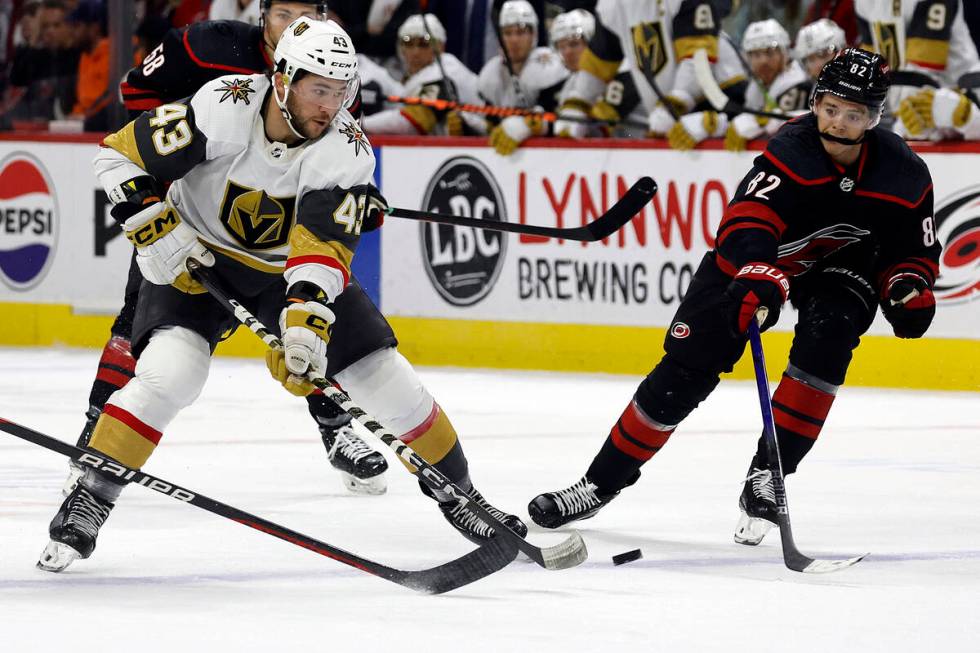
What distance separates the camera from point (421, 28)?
8695mm

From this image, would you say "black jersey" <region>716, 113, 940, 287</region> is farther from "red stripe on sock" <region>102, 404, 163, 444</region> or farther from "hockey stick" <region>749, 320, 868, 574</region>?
"red stripe on sock" <region>102, 404, 163, 444</region>

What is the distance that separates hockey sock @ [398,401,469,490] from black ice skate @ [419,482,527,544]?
57 mm

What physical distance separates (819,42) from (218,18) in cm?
288

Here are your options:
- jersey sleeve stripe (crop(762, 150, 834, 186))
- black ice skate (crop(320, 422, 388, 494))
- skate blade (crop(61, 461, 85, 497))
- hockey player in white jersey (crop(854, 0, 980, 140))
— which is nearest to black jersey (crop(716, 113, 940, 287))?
jersey sleeve stripe (crop(762, 150, 834, 186))

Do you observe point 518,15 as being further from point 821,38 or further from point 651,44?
point 821,38

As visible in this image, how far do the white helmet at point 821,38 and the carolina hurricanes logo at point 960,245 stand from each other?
0.93m

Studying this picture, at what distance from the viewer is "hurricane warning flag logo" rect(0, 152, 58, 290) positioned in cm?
895

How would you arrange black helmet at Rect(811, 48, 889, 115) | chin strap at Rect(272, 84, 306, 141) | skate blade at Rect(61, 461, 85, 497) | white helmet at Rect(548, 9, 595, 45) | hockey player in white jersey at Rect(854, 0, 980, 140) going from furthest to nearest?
white helmet at Rect(548, 9, 595, 45)
hockey player in white jersey at Rect(854, 0, 980, 140)
skate blade at Rect(61, 461, 85, 497)
black helmet at Rect(811, 48, 889, 115)
chin strap at Rect(272, 84, 306, 141)

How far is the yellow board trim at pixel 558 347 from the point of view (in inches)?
284

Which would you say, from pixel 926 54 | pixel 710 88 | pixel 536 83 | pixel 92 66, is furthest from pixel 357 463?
pixel 92 66

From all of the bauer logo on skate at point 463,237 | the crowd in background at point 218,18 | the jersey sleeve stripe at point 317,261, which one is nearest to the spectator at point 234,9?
the crowd in background at point 218,18

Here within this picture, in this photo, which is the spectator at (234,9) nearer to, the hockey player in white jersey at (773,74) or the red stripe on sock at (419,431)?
the hockey player in white jersey at (773,74)

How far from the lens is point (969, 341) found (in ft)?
23.4

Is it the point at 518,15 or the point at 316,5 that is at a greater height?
the point at 316,5
